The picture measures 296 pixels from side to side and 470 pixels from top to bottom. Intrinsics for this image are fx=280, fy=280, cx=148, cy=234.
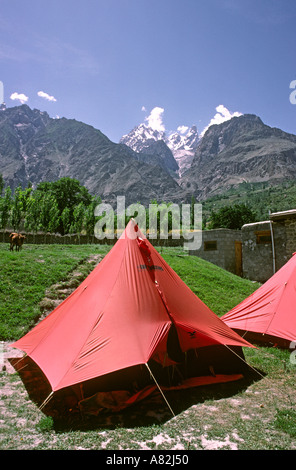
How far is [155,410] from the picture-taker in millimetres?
4102

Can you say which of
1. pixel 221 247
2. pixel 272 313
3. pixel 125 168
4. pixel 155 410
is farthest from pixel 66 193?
pixel 125 168

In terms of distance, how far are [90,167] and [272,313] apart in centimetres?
17620

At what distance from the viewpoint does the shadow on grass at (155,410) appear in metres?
3.67

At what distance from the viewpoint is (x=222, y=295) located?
12.7 meters

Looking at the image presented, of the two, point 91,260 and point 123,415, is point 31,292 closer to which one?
point 91,260

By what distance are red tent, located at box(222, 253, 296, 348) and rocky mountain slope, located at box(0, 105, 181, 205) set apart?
12834cm

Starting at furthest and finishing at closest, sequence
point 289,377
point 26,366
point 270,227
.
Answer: point 270,227
point 26,366
point 289,377

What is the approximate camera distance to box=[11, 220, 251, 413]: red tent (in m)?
4.26

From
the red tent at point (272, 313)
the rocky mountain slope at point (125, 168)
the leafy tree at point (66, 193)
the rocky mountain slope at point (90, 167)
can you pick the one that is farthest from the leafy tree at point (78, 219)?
the rocky mountain slope at point (125, 168)

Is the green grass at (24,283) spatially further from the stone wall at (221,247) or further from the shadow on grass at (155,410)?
the stone wall at (221,247)

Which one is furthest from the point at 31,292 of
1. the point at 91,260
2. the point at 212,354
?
the point at 212,354

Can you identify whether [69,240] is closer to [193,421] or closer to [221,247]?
[221,247]

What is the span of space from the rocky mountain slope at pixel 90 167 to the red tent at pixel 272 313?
421 feet

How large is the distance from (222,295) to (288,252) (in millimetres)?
5817
